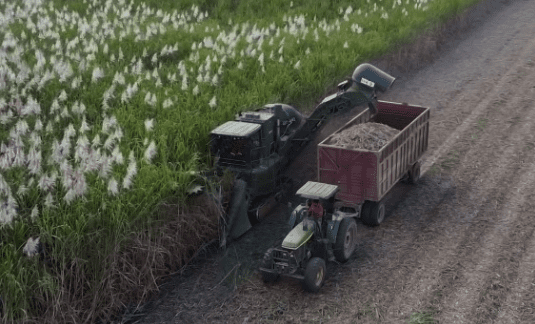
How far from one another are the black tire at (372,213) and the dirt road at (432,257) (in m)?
0.14

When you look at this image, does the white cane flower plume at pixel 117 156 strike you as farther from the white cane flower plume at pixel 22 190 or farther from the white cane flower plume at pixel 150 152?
the white cane flower plume at pixel 22 190

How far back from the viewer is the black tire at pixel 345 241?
905 cm

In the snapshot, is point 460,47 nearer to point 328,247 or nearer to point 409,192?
point 409,192

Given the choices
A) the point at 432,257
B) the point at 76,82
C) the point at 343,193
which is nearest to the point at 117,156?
the point at 343,193

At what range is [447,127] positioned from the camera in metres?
14.2

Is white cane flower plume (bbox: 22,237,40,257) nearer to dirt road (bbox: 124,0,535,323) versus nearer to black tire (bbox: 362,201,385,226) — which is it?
dirt road (bbox: 124,0,535,323)

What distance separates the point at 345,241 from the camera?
30.0 feet

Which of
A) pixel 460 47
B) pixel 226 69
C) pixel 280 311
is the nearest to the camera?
pixel 280 311

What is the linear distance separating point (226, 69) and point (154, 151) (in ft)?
16.8

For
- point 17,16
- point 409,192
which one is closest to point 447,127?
point 409,192

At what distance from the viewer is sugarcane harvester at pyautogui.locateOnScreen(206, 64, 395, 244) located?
9.66 meters

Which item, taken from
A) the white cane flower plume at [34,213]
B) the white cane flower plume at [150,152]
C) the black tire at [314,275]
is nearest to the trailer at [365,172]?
the black tire at [314,275]

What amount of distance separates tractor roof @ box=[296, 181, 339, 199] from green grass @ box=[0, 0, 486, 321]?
5.43 ft

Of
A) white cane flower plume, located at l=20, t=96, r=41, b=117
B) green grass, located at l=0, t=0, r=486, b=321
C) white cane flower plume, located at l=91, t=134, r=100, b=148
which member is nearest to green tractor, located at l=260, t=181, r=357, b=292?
green grass, located at l=0, t=0, r=486, b=321
